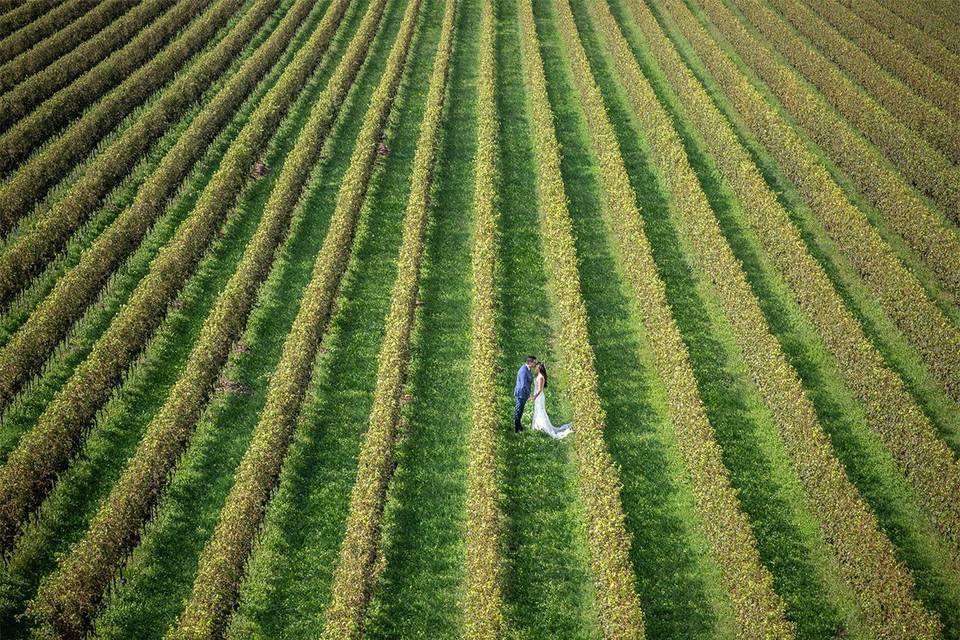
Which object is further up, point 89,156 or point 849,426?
point 89,156

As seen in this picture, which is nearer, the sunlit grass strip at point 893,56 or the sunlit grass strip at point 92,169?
the sunlit grass strip at point 92,169

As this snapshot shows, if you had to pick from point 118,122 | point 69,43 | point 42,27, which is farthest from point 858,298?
point 42,27

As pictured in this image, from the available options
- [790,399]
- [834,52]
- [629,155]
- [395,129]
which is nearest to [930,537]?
[790,399]

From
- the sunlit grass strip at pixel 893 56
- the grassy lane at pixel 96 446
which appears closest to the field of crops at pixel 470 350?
the grassy lane at pixel 96 446

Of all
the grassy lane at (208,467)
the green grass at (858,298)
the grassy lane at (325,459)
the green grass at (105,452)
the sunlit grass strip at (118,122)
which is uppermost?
the sunlit grass strip at (118,122)

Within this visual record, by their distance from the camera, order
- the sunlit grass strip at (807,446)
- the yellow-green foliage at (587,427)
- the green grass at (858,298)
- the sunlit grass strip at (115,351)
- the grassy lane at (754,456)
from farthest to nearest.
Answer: the green grass at (858,298) < the sunlit grass strip at (115,351) < the grassy lane at (754,456) < the sunlit grass strip at (807,446) < the yellow-green foliage at (587,427)

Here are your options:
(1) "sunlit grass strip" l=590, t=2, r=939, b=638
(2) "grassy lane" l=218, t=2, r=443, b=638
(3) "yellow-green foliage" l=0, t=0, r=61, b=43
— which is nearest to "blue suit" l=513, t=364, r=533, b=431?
(2) "grassy lane" l=218, t=2, r=443, b=638

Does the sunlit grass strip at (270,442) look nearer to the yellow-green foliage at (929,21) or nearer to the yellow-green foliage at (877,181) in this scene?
the yellow-green foliage at (877,181)

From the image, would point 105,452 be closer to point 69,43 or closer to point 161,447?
point 161,447
